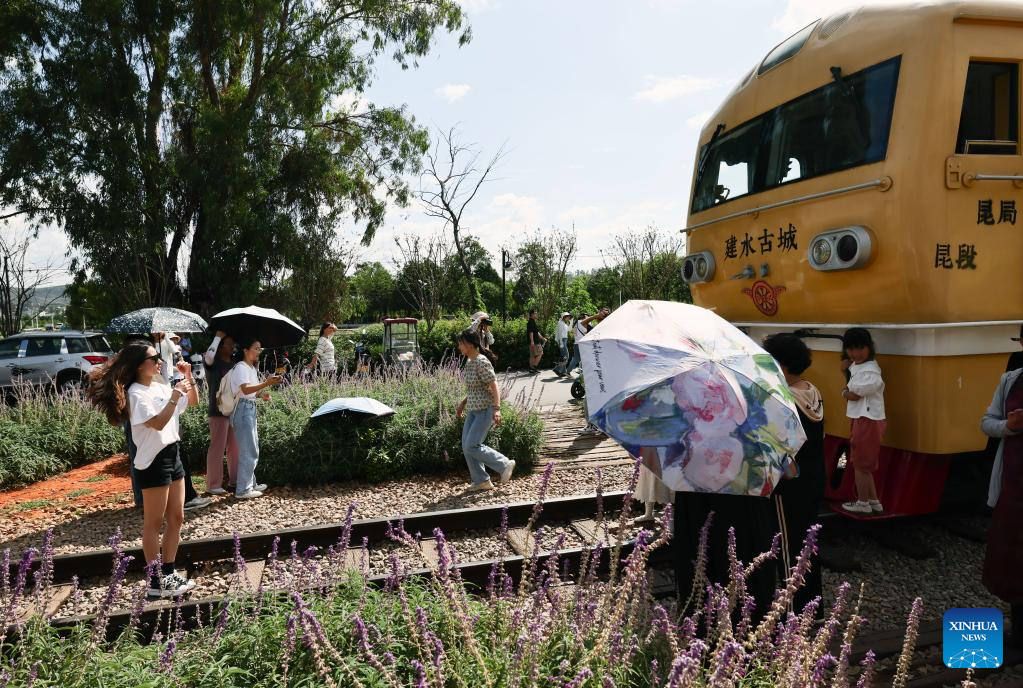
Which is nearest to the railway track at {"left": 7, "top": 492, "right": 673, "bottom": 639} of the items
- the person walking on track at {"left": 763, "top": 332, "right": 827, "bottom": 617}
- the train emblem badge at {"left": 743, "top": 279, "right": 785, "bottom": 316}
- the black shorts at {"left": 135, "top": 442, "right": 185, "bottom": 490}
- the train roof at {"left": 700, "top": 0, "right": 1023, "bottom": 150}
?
the black shorts at {"left": 135, "top": 442, "right": 185, "bottom": 490}

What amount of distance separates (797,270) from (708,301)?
1340 millimetres

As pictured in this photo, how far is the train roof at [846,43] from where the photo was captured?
4.17 meters

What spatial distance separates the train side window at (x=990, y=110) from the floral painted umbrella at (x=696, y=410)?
2640 millimetres

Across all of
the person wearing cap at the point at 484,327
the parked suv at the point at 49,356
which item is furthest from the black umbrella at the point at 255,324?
the parked suv at the point at 49,356

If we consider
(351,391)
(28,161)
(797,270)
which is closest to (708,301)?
(797,270)

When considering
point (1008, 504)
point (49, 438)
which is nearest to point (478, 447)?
point (1008, 504)

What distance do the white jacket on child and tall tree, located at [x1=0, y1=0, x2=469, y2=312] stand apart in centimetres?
1685

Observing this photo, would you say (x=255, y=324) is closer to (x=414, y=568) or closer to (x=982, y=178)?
(x=414, y=568)

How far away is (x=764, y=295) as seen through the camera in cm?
542

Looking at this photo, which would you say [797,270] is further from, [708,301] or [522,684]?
[522,684]

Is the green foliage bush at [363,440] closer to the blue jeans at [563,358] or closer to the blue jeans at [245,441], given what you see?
the blue jeans at [245,441]

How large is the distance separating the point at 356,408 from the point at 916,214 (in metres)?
5.92

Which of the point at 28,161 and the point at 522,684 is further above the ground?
the point at 28,161

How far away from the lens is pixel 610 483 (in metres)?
7.28
